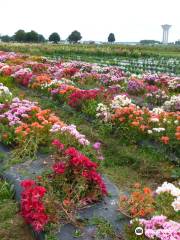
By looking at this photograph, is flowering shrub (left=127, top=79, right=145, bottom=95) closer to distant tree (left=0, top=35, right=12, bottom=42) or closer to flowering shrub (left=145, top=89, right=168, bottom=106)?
flowering shrub (left=145, top=89, right=168, bottom=106)

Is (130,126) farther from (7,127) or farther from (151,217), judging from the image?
(151,217)

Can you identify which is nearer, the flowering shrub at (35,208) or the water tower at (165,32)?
the flowering shrub at (35,208)

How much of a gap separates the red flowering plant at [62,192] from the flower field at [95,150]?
1cm

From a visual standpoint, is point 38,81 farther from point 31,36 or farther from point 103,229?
point 31,36

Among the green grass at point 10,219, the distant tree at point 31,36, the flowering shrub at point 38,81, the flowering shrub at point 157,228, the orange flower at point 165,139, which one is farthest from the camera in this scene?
the distant tree at point 31,36

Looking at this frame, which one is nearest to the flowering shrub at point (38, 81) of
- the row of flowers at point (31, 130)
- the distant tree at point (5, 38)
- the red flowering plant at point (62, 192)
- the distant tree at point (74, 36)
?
the row of flowers at point (31, 130)

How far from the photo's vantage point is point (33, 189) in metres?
4.79

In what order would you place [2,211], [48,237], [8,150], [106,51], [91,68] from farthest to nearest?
[106,51] < [91,68] < [8,150] < [2,211] < [48,237]

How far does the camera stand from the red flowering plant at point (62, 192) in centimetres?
465

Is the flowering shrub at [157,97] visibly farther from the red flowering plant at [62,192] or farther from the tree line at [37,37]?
the tree line at [37,37]

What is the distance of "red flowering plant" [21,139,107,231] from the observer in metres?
4.65

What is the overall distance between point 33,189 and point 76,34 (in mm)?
74835

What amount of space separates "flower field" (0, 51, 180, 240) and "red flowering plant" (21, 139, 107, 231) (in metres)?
0.01

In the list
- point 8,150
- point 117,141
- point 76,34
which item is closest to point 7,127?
point 8,150
